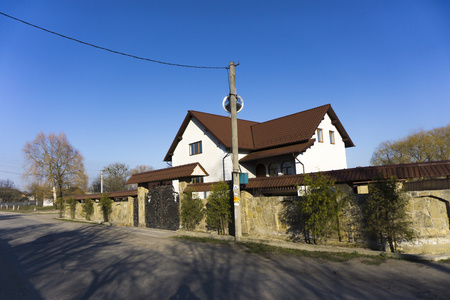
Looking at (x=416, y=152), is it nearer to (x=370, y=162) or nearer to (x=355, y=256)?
(x=370, y=162)

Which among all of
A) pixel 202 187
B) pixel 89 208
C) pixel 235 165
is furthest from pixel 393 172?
pixel 89 208

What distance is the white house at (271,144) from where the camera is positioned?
850 inches

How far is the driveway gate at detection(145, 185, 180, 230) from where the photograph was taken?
15594mm

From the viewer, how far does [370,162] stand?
52281 millimetres

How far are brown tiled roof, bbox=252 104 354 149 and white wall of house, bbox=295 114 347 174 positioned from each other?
89 cm

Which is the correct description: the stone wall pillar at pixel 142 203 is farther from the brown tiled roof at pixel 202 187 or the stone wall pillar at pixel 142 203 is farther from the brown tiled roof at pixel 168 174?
the brown tiled roof at pixel 202 187

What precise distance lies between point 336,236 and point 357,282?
3.67m

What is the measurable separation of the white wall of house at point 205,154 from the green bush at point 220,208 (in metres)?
10.2

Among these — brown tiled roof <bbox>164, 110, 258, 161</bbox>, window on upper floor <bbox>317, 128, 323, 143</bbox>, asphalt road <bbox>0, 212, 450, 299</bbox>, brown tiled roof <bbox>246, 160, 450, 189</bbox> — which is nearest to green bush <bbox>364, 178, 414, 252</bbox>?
brown tiled roof <bbox>246, 160, 450, 189</bbox>

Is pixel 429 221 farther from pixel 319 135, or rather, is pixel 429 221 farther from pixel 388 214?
pixel 319 135

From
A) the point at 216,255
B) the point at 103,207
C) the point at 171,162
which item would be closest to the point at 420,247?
the point at 216,255

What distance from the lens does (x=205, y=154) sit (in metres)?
25.4

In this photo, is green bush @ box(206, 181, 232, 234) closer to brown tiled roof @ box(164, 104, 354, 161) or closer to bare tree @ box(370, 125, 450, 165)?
brown tiled roof @ box(164, 104, 354, 161)

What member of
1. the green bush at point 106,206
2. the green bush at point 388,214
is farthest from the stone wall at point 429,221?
the green bush at point 106,206
